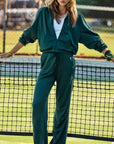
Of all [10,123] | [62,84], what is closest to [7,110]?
[10,123]

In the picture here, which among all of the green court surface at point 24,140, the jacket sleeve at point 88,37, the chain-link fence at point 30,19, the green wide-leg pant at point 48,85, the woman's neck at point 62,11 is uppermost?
the chain-link fence at point 30,19

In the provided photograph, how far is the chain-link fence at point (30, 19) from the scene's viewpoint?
11184 mm

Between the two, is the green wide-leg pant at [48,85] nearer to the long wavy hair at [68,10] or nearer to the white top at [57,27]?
the white top at [57,27]

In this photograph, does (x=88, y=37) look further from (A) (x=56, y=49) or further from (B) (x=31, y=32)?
(B) (x=31, y=32)

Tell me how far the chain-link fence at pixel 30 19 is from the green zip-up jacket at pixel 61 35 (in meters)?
7.62

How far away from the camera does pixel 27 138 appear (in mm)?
4258

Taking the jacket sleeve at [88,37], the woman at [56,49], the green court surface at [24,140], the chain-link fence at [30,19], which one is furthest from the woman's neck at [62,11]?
the chain-link fence at [30,19]

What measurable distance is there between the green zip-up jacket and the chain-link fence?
7619mm

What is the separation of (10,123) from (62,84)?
1777 millimetres

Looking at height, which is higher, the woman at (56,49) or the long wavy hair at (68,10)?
the long wavy hair at (68,10)

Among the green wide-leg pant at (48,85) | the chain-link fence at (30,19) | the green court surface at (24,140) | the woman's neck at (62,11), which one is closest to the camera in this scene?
the green wide-leg pant at (48,85)

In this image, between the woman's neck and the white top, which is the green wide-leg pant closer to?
the white top

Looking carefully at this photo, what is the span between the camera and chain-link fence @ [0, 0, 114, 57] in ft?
36.7

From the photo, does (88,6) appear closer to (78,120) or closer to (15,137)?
(78,120)
